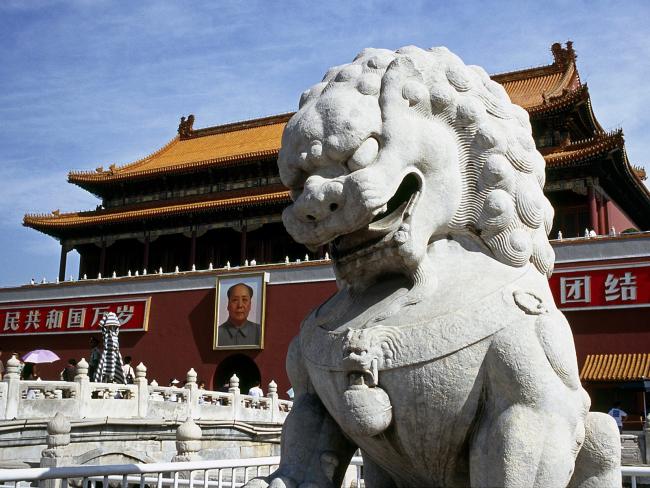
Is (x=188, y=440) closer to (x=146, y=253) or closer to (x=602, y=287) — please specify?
(x=602, y=287)

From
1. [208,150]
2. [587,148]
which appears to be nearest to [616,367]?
[587,148]

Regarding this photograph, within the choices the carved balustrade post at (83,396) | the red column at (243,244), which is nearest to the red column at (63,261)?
the red column at (243,244)

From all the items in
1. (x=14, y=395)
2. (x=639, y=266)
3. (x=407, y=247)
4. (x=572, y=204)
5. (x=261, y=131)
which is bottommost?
(x=14, y=395)

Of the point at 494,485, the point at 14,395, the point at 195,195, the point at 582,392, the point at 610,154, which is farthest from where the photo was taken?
the point at 195,195

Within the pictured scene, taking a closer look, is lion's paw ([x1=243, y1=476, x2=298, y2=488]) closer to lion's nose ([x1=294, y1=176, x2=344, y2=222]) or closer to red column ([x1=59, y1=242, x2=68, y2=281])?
lion's nose ([x1=294, y1=176, x2=344, y2=222])

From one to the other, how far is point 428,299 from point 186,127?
25756mm

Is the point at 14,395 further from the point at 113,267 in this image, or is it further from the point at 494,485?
the point at 113,267

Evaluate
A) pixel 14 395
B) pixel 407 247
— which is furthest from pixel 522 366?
pixel 14 395

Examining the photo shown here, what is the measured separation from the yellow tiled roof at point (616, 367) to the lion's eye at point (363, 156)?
11.9m

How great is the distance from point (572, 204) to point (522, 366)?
16357 mm

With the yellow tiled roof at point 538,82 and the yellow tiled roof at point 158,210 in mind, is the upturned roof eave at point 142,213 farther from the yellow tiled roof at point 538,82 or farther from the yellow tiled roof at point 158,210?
the yellow tiled roof at point 538,82

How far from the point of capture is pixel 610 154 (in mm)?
15906

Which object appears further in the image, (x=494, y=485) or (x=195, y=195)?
(x=195, y=195)

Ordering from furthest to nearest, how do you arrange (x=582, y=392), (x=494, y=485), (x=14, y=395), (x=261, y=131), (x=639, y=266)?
(x=261, y=131)
(x=639, y=266)
(x=14, y=395)
(x=582, y=392)
(x=494, y=485)
